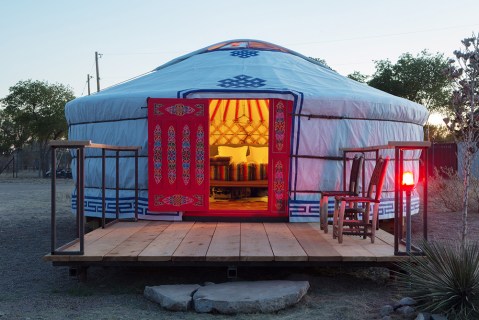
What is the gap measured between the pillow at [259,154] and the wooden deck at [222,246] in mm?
3249

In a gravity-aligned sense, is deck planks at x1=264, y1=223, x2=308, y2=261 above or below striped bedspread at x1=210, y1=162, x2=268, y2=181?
below

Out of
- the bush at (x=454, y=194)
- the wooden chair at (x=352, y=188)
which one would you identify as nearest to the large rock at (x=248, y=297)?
the wooden chair at (x=352, y=188)

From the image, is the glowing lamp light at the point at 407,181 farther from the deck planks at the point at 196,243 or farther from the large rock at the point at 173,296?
the large rock at the point at 173,296

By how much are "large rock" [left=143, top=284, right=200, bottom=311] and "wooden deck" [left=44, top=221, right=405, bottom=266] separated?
0.70 ft

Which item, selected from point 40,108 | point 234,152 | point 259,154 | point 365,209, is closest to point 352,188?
point 365,209

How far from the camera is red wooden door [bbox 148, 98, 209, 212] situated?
5484 millimetres

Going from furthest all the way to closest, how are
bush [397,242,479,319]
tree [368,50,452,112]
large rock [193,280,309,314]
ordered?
tree [368,50,452,112], large rock [193,280,309,314], bush [397,242,479,319]

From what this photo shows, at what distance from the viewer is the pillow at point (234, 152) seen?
8539mm

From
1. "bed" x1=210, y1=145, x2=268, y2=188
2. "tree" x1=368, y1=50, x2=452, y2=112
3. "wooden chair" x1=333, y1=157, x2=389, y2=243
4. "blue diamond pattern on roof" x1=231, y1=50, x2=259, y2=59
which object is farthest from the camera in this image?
"tree" x1=368, y1=50, x2=452, y2=112

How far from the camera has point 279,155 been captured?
18.4 ft

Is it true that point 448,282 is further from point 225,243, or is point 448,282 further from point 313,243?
point 225,243

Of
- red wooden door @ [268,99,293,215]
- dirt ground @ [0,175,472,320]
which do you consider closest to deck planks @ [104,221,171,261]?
dirt ground @ [0,175,472,320]

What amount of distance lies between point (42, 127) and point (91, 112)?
1813cm

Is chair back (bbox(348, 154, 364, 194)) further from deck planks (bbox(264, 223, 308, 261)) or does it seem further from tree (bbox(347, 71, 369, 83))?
tree (bbox(347, 71, 369, 83))
